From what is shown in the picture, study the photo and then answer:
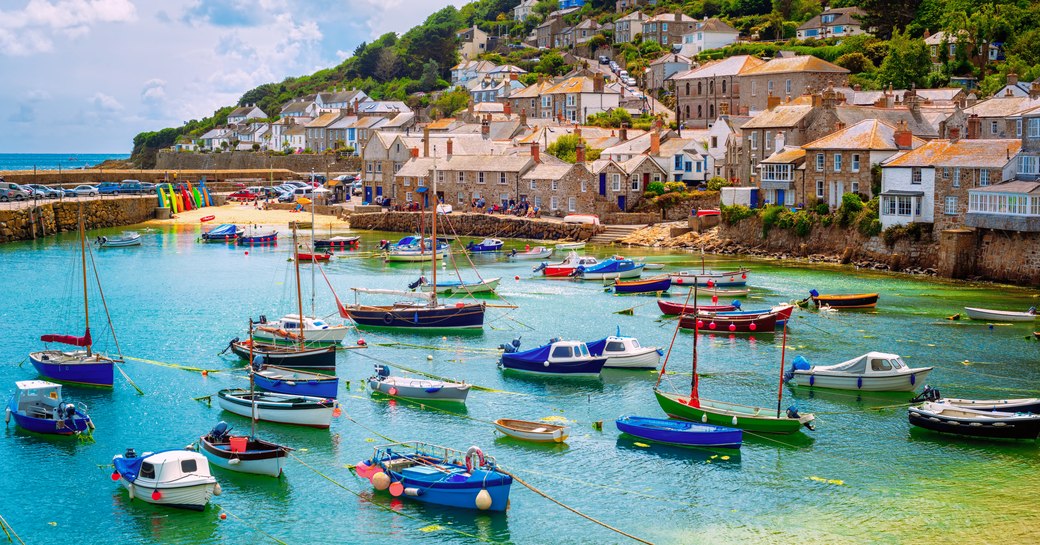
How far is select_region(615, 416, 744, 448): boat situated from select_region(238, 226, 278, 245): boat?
61.7 metres

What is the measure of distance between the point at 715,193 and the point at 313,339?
48.0 metres

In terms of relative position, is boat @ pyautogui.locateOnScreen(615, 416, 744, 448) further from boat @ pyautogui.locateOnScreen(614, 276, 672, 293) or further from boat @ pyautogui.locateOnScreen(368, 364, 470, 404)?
boat @ pyautogui.locateOnScreen(614, 276, 672, 293)

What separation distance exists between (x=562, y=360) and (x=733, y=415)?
937 centimetres

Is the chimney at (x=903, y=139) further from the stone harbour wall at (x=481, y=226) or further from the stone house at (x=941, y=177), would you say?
the stone harbour wall at (x=481, y=226)

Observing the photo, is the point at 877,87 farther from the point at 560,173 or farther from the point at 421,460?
the point at 421,460

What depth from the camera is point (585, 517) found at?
29.2m

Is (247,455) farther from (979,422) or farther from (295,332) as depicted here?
(979,422)

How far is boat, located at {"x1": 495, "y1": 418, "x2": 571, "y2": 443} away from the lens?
34812 millimetres

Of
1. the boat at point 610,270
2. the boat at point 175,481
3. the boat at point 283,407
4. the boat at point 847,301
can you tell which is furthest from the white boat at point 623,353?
the boat at point 610,270

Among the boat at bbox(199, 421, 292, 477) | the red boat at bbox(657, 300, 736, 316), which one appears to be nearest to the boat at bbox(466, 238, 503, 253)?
the red boat at bbox(657, 300, 736, 316)

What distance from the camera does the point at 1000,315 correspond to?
51844mm

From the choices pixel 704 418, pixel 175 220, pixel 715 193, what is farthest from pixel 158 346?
pixel 175 220

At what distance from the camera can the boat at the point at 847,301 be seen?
5591 cm

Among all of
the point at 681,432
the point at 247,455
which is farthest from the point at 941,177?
the point at 247,455
